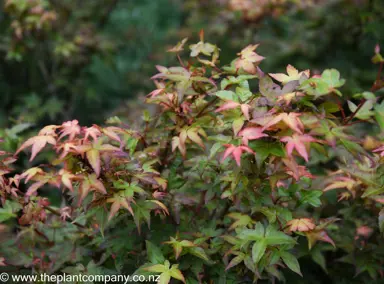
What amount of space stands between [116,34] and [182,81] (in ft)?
16.3

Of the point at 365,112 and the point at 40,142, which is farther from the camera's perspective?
the point at 365,112

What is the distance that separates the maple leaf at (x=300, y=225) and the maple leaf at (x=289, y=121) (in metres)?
0.42

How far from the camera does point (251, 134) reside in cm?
164

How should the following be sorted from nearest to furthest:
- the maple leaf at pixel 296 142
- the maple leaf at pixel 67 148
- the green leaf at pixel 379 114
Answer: the maple leaf at pixel 296 142, the maple leaf at pixel 67 148, the green leaf at pixel 379 114

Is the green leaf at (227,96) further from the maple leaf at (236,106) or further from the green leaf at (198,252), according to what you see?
the green leaf at (198,252)

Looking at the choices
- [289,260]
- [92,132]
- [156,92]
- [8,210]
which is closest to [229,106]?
[156,92]

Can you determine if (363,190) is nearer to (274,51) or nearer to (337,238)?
(337,238)

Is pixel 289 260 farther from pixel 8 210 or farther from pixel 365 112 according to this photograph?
pixel 8 210

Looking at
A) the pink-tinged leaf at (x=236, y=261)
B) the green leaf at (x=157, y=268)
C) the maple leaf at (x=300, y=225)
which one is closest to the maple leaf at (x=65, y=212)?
the green leaf at (x=157, y=268)

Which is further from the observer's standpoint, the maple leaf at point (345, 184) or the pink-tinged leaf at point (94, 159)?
the maple leaf at point (345, 184)

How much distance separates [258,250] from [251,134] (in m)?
0.45

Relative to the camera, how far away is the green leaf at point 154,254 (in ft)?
6.04

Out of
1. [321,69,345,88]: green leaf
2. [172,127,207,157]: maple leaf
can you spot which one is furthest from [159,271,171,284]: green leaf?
[321,69,345,88]: green leaf

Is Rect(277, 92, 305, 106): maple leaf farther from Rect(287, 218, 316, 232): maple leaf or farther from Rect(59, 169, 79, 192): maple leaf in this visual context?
Rect(59, 169, 79, 192): maple leaf
